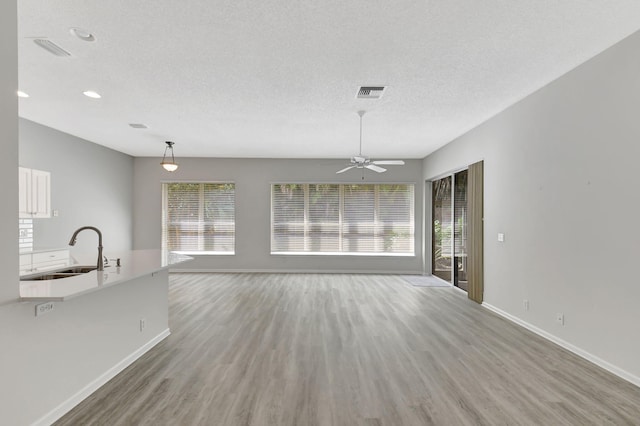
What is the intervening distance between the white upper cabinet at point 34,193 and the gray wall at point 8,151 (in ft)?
12.6

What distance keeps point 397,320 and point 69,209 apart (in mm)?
6494

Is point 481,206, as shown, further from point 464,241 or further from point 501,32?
point 501,32

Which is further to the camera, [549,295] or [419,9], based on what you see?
[549,295]

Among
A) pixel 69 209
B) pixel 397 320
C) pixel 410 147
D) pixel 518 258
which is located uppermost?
Answer: pixel 410 147

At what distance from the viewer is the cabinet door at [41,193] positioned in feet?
16.1

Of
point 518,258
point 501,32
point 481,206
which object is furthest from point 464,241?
point 501,32

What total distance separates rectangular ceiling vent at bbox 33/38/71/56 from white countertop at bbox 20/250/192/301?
84.1 inches

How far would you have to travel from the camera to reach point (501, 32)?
2664 mm

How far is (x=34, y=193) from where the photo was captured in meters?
4.91

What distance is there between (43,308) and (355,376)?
2.45 m

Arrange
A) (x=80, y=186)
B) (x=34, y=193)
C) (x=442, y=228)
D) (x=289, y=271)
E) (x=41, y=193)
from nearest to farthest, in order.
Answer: (x=34, y=193) < (x=41, y=193) < (x=80, y=186) < (x=442, y=228) < (x=289, y=271)

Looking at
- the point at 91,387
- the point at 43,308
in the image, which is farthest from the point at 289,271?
the point at 43,308

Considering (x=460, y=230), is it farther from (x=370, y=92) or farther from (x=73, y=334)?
(x=73, y=334)

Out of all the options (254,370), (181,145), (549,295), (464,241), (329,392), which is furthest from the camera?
(181,145)
